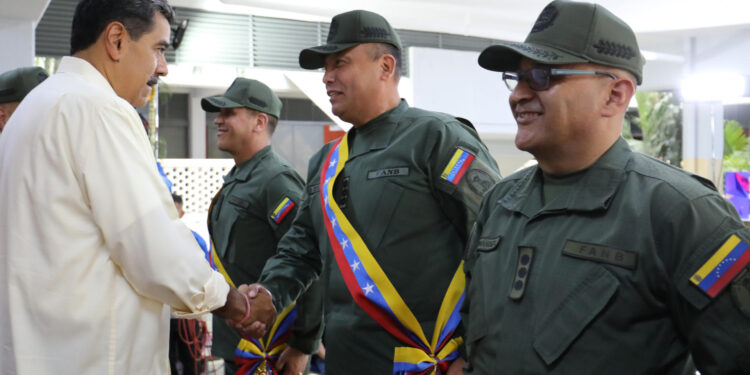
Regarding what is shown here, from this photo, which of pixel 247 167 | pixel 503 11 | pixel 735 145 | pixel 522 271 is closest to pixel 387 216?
pixel 522 271

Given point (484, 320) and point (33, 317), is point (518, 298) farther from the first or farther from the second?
point (33, 317)

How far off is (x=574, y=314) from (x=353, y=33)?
1.78 meters

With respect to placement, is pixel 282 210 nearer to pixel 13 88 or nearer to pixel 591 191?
pixel 13 88

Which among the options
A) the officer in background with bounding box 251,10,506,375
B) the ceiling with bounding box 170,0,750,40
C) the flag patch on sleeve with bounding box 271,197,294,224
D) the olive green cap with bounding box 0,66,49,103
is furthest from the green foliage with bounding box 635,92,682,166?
the officer in background with bounding box 251,10,506,375

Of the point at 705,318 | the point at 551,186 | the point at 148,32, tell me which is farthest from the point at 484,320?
the point at 148,32

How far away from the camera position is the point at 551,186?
2037 millimetres

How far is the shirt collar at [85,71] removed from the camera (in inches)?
93.5

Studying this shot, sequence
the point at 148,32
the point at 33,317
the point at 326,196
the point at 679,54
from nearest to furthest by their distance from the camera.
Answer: the point at 33,317, the point at 148,32, the point at 326,196, the point at 679,54

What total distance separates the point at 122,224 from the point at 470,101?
17609mm

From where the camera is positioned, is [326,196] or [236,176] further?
[236,176]

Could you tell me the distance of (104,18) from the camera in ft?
8.07

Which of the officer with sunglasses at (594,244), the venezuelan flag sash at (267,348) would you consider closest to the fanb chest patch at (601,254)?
the officer with sunglasses at (594,244)

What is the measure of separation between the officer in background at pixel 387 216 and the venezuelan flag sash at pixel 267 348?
0.78 metres

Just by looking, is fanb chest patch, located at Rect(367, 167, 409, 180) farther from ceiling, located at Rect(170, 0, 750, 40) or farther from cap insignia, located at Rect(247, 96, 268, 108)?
ceiling, located at Rect(170, 0, 750, 40)
